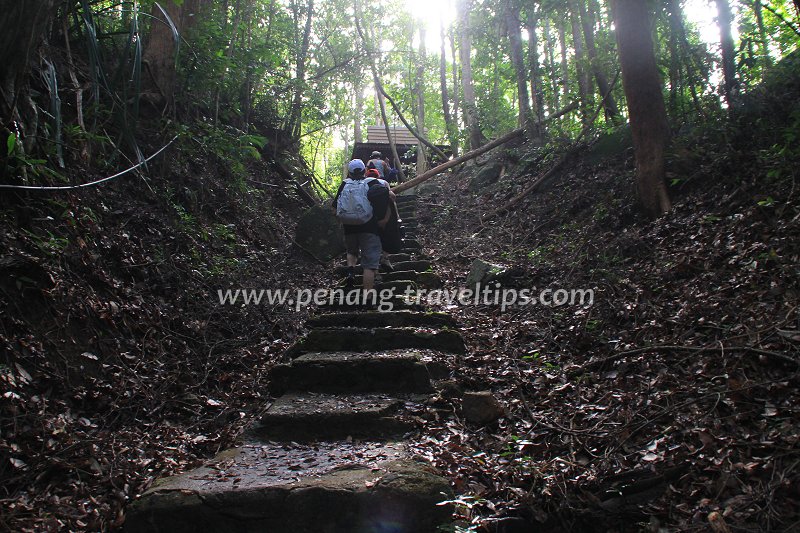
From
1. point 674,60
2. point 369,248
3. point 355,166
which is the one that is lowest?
point 369,248

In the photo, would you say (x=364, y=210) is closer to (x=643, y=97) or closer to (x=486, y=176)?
(x=643, y=97)

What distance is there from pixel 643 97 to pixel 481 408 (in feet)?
15.3

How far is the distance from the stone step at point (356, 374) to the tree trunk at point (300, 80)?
30.8ft

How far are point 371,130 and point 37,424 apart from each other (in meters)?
19.3

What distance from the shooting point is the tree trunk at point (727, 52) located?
262 inches

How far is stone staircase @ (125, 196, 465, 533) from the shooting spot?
9.63ft

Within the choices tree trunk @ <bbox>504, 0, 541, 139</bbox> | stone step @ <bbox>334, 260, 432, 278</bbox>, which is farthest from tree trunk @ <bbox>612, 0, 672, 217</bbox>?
tree trunk @ <bbox>504, 0, 541, 139</bbox>

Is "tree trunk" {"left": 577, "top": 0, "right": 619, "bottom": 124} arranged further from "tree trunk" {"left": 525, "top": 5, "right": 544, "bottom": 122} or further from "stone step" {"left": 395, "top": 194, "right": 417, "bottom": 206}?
"stone step" {"left": 395, "top": 194, "right": 417, "bottom": 206}

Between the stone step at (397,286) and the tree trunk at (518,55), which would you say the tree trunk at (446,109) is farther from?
the stone step at (397,286)

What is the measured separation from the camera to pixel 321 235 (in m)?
9.37

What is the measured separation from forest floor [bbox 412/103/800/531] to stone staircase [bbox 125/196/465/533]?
0.96 ft

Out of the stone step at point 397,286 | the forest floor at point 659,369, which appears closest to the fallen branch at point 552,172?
the forest floor at point 659,369

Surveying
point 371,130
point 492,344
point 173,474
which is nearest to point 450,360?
point 492,344

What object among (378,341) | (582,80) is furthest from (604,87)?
(378,341)
